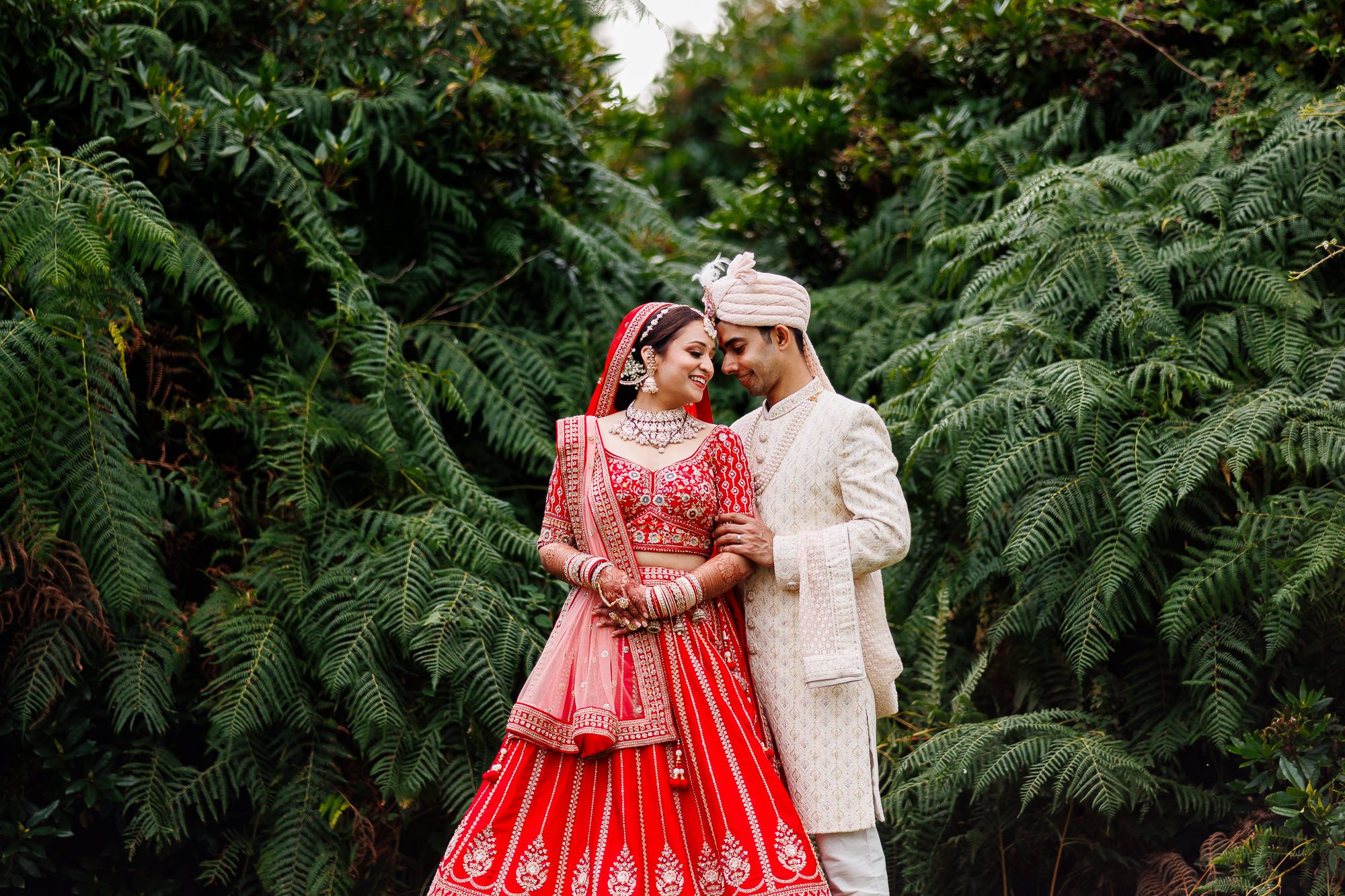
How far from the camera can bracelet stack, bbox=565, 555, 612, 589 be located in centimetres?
300

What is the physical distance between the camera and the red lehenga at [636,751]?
113 inches

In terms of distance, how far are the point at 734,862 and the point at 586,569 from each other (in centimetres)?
81

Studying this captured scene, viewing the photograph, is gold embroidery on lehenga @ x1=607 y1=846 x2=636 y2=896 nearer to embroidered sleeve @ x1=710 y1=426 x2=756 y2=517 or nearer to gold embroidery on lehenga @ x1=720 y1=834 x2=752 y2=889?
gold embroidery on lehenga @ x1=720 y1=834 x2=752 y2=889

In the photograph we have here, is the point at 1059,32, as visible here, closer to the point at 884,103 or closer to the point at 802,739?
the point at 884,103

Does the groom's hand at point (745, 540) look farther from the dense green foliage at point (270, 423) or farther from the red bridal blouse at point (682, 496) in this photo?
the dense green foliage at point (270, 423)

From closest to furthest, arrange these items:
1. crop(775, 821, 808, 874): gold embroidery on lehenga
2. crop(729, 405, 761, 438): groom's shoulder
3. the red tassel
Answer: crop(775, 821, 808, 874): gold embroidery on lehenga, the red tassel, crop(729, 405, 761, 438): groom's shoulder

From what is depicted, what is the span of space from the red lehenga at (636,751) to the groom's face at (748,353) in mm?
205

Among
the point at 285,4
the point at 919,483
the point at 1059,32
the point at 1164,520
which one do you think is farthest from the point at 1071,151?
the point at 285,4

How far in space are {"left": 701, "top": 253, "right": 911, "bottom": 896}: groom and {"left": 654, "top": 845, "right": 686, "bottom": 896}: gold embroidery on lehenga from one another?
350mm

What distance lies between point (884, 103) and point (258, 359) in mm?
3322

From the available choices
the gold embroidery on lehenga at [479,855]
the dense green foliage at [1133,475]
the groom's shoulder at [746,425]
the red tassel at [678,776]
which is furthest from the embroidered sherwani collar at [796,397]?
the gold embroidery on lehenga at [479,855]

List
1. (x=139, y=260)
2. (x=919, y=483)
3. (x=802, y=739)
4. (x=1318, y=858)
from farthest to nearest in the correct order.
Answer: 1. (x=919, y=483)
2. (x=139, y=260)
3. (x=1318, y=858)
4. (x=802, y=739)

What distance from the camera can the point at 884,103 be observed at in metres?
5.95

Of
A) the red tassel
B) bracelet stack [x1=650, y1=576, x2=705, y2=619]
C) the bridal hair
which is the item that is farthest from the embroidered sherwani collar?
the red tassel
